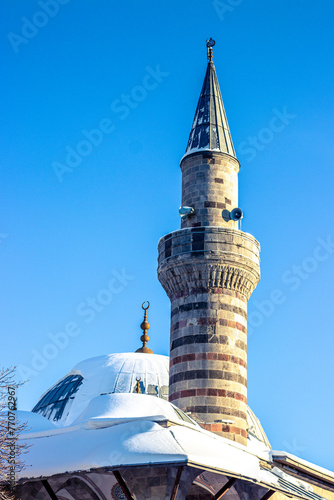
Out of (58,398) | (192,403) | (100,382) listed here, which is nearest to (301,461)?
(192,403)

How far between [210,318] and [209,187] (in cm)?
425

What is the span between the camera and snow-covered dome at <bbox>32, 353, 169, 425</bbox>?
2973cm

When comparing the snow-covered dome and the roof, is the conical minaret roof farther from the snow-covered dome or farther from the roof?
the roof

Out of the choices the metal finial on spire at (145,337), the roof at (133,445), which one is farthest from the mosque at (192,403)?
the metal finial on spire at (145,337)

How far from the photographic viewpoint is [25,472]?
1867 centimetres

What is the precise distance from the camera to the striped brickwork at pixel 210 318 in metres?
23.6

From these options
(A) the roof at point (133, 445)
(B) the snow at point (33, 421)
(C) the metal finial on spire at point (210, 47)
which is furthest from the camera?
(C) the metal finial on spire at point (210, 47)

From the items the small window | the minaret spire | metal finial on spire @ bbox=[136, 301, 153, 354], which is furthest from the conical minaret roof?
the small window

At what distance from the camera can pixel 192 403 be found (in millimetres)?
23547

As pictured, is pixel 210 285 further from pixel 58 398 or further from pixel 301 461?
pixel 58 398

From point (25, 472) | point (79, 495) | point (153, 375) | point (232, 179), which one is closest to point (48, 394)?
point (153, 375)

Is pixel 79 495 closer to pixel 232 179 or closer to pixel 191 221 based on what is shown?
pixel 191 221

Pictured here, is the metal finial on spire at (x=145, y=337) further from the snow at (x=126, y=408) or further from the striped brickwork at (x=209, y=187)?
the snow at (x=126, y=408)

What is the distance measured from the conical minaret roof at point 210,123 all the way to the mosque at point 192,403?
0.15 ft
